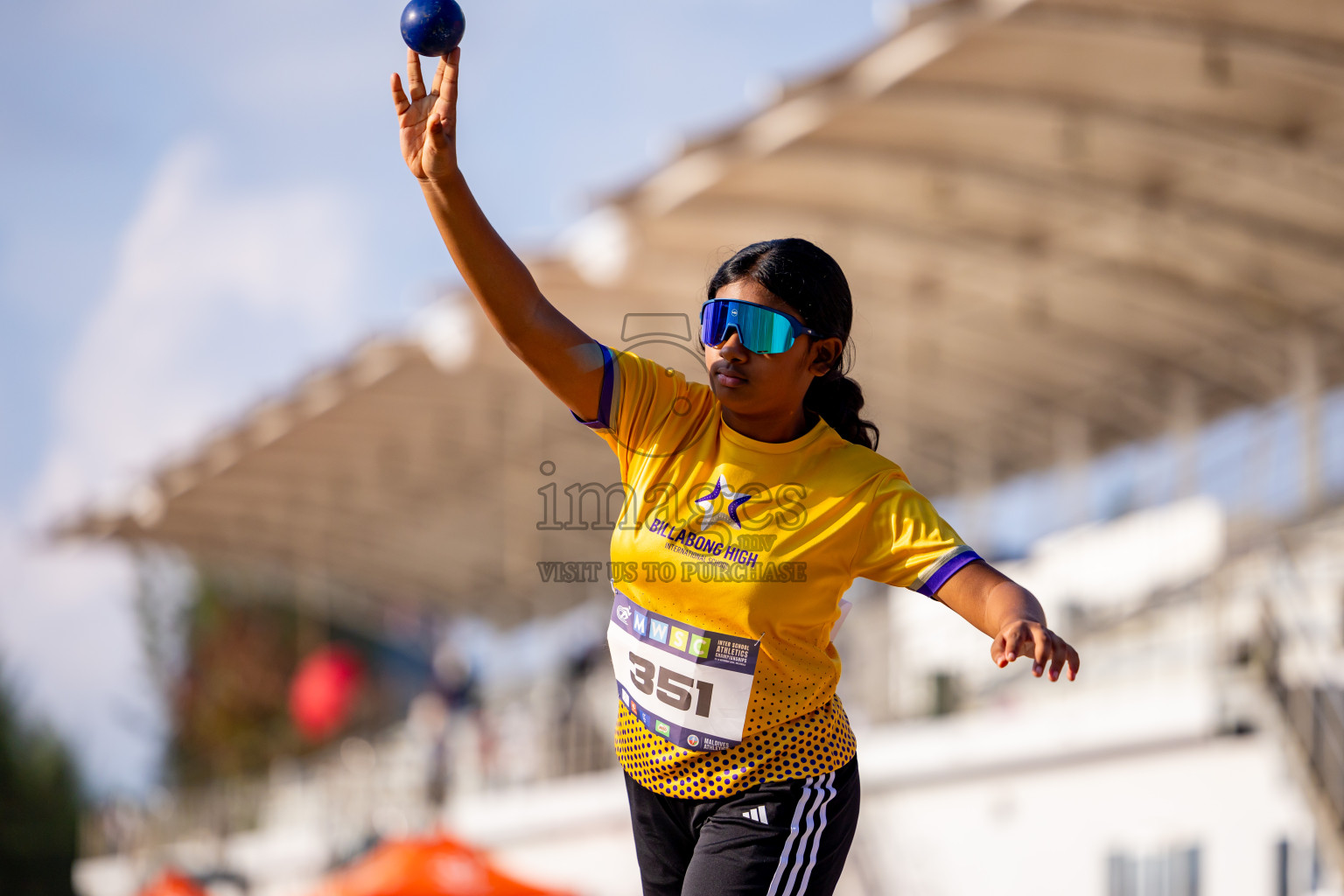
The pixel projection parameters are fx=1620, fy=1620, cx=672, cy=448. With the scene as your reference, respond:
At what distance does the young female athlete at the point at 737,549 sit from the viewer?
10.2 ft

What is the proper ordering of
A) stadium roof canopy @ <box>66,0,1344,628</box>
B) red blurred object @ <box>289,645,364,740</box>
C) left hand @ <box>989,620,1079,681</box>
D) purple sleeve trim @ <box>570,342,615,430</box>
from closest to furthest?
left hand @ <box>989,620,1079,681</box>, purple sleeve trim @ <box>570,342,615,430</box>, stadium roof canopy @ <box>66,0,1344,628</box>, red blurred object @ <box>289,645,364,740</box>

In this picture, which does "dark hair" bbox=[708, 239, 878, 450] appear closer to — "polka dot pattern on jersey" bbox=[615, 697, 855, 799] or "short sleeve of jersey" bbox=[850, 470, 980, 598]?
"short sleeve of jersey" bbox=[850, 470, 980, 598]

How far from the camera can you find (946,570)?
3029 millimetres

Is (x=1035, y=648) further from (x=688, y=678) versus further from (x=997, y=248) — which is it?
(x=997, y=248)

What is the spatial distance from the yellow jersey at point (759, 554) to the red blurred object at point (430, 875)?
33.5ft

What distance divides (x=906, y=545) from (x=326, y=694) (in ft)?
92.6

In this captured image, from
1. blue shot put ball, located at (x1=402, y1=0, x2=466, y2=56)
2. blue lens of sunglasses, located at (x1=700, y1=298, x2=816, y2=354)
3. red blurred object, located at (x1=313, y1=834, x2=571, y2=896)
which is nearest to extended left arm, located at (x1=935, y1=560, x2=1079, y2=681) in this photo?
blue lens of sunglasses, located at (x1=700, y1=298, x2=816, y2=354)

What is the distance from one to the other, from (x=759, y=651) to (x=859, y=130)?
9869 millimetres

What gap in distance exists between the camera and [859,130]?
492 inches

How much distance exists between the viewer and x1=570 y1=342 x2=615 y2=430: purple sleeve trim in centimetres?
329

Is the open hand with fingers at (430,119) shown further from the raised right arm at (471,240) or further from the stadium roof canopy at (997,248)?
the stadium roof canopy at (997,248)

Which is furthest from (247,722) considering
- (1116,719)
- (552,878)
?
(1116,719)

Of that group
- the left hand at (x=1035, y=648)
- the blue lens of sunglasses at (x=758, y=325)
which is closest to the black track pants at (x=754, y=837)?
the left hand at (x=1035, y=648)

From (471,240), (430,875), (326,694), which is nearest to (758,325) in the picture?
(471,240)
